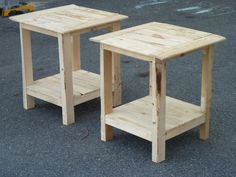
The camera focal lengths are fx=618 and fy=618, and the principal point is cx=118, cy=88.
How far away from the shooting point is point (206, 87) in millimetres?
4215

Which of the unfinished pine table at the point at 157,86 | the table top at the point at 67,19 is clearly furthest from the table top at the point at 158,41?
the table top at the point at 67,19

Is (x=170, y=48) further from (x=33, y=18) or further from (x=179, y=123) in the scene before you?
(x=33, y=18)

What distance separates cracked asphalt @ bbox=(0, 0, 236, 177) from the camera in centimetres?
397

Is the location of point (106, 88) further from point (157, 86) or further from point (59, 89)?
point (59, 89)

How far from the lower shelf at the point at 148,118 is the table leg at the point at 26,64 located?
2.97 ft

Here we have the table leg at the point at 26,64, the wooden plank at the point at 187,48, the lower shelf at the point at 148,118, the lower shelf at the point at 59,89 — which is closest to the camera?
the wooden plank at the point at 187,48

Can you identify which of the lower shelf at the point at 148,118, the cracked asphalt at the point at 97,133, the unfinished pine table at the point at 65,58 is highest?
the unfinished pine table at the point at 65,58

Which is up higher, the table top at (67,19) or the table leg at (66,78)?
the table top at (67,19)

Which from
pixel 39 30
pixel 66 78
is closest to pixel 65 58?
pixel 66 78

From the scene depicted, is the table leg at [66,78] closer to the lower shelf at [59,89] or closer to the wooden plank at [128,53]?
the lower shelf at [59,89]

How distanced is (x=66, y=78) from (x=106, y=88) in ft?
1.42

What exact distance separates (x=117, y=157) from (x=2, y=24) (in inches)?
156

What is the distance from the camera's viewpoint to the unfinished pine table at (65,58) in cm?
450

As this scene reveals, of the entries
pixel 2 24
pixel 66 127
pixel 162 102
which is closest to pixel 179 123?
pixel 162 102
